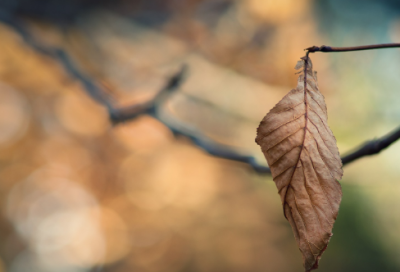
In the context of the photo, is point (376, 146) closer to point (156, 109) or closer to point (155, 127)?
point (156, 109)

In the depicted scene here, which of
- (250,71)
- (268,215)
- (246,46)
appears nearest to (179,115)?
(250,71)

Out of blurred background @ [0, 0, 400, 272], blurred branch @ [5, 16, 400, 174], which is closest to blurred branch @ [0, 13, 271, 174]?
blurred branch @ [5, 16, 400, 174]

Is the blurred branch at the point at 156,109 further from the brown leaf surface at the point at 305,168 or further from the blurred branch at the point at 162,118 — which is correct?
the brown leaf surface at the point at 305,168

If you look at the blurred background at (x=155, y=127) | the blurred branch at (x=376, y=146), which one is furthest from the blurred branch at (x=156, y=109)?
the blurred background at (x=155, y=127)

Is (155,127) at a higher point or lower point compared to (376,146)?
lower

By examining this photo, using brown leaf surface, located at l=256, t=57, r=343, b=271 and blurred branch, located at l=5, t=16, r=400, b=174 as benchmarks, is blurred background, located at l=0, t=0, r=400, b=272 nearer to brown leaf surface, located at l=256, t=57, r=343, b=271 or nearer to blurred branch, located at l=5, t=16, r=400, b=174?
blurred branch, located at l=5, t=16, r=400, b=174

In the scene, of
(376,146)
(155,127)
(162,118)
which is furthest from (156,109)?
(155,127)
